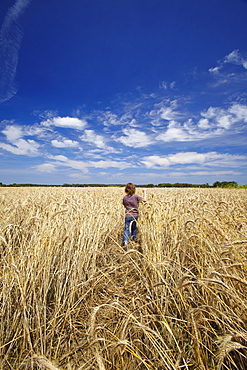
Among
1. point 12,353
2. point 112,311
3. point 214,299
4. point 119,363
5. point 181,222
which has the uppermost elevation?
point 181,222

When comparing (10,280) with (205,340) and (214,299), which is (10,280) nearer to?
(205,340)

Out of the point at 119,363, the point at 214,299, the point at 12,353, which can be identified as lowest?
the point at 12,353

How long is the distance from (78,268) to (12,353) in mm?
1087

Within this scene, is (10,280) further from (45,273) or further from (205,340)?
(205,340)

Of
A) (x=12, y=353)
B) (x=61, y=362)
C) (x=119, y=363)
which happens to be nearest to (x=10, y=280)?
(x=12, y=353)

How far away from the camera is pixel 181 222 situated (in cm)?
430

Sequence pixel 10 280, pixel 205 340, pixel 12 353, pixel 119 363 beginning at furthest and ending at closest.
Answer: pixel 10 280
pixel 12 353
pixel 205 340
pixel 119 363

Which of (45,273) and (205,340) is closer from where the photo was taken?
(205,340)

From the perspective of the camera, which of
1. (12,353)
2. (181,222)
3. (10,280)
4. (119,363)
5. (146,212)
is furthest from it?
(146,212)

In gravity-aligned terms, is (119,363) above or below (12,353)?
above

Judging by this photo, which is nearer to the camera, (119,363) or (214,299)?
(119,363)

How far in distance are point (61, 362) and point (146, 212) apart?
12.9ft

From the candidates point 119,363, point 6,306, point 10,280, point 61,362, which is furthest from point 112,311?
point 10,280

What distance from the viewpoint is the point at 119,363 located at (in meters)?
1.65
